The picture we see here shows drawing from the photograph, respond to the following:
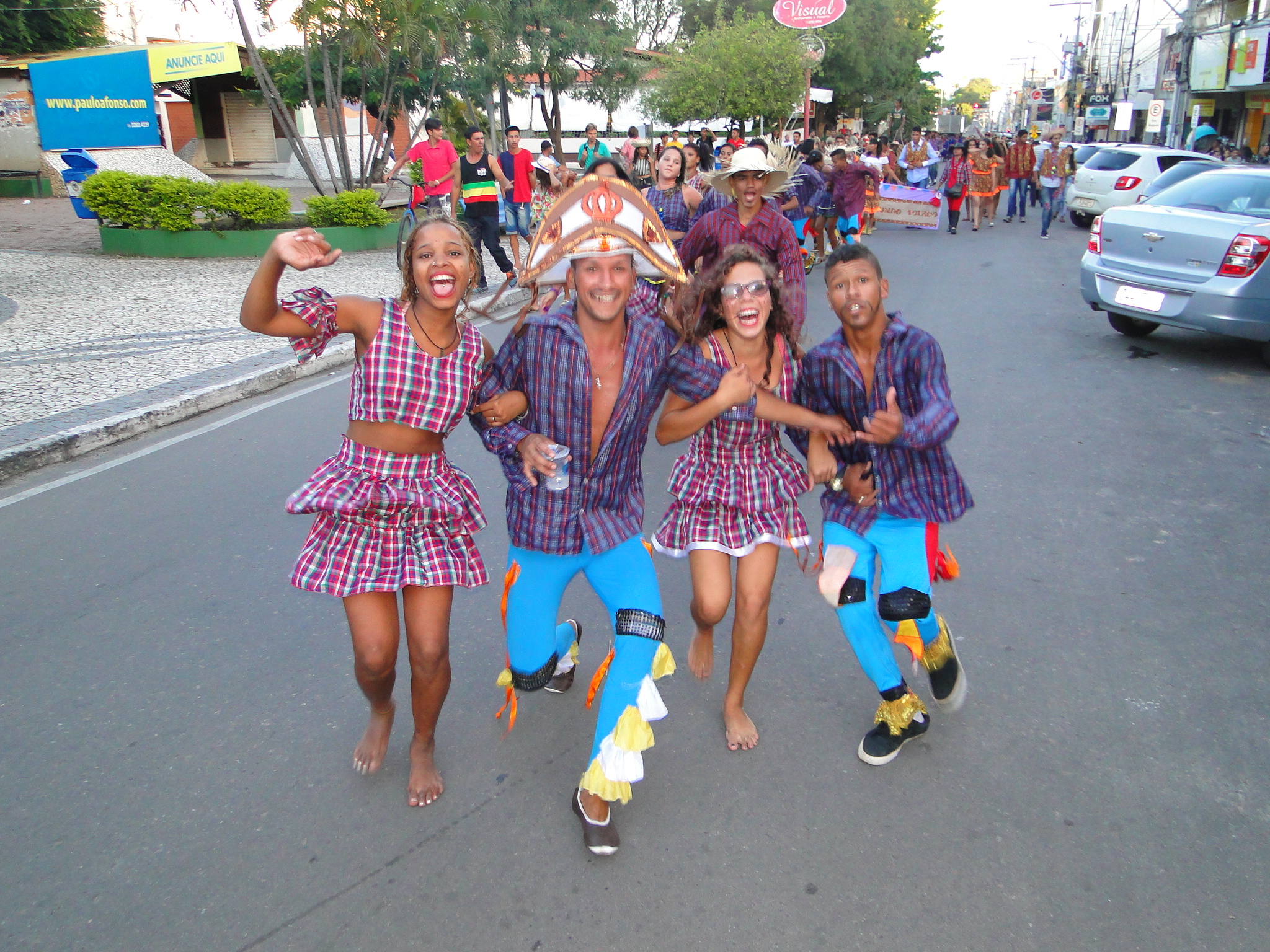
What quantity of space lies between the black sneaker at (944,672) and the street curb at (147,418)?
3.17m

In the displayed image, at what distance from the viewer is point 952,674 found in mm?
3266

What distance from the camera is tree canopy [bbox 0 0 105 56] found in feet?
80.9

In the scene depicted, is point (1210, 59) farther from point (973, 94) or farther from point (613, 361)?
point (973, 94)

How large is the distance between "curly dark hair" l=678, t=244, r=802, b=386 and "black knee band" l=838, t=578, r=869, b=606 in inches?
27.3

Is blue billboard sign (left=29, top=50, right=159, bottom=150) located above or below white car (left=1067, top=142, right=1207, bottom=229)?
above

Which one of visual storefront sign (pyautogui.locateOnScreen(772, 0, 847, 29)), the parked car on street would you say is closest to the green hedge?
visual storefront sign (pyautogui.locateOnScreen(772, 0, 847, 29))

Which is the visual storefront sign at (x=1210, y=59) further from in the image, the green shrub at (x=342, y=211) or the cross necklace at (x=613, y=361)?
the cross necklace at (x=613, y=361)

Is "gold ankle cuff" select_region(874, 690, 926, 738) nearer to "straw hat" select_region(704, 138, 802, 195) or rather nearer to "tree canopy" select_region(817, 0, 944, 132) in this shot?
"straw hat" select_region(704, 138, 802, 195)

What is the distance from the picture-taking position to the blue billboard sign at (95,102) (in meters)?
21.3

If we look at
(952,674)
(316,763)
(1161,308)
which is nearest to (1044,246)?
(1161,308)

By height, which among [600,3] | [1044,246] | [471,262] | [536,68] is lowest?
[1044,246]

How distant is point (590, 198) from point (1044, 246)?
54.2 feet

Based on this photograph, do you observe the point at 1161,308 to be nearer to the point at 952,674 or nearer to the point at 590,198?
the point at 952,674

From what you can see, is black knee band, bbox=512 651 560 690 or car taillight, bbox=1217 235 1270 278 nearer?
black knee band, bbox=512 651 560 690
